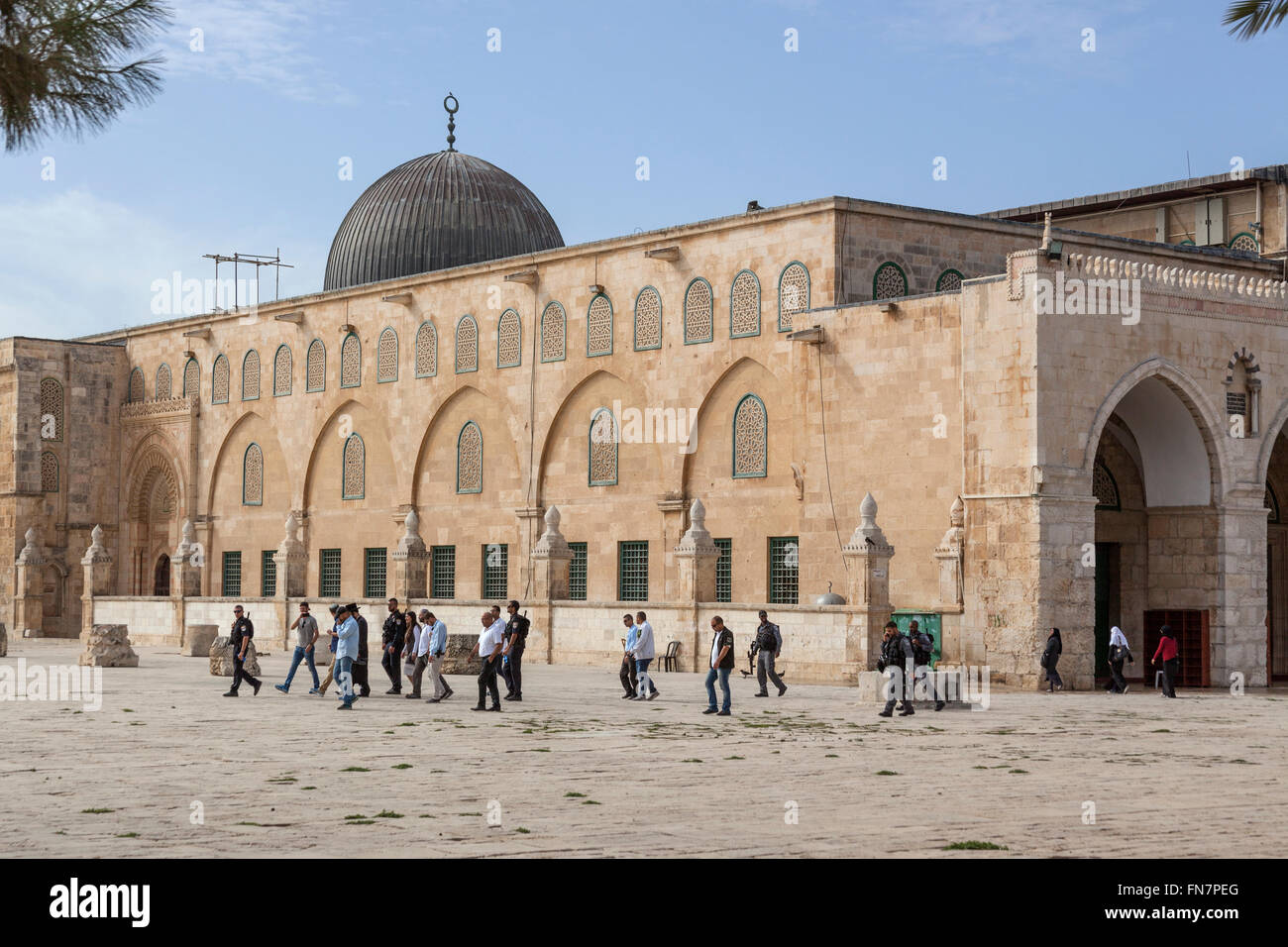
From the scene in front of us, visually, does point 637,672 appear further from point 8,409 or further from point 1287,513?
point 8,409

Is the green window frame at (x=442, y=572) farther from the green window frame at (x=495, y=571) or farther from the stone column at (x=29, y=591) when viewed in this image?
the stone column at (x=29, y=591)

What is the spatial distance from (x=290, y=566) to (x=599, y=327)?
8.94 m

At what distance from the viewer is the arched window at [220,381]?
1674 inches

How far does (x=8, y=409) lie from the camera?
44.7 m

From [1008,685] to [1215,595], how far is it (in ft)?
13.6

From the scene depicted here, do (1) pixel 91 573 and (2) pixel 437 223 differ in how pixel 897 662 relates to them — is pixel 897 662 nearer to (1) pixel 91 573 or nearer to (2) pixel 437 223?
(2) pixel 437 223

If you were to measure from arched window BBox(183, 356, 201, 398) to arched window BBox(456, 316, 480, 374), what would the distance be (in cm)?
1043

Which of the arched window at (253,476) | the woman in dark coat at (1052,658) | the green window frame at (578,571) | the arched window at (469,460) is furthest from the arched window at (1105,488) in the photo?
the arched window at (253,476)

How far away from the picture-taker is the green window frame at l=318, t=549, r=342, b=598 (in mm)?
39344

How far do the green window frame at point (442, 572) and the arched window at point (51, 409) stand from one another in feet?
46.1

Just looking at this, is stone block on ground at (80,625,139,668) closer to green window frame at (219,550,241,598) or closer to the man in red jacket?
green window frame at (219,550,241,598)

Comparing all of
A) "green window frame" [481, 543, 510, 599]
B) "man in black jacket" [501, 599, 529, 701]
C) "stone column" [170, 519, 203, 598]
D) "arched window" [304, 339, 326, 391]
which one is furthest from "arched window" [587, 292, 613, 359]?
"man in black jacket" [501, 599, 529, 701]

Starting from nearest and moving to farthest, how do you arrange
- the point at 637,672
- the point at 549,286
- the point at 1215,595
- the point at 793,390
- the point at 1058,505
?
the point at 637,672 < the point at 1058,505 < the point at 1215,595 < the point at 793,390 < the point at 549,286
